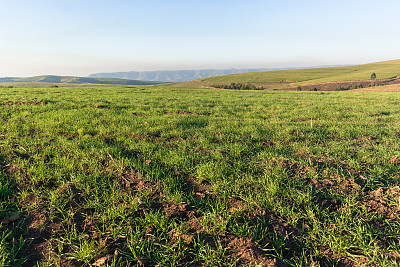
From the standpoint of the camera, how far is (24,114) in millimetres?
10992

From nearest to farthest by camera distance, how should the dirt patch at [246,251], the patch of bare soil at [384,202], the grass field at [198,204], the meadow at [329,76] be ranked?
1. the dirt patch at [246,251]
2. the grass field at [198,204]
3. the patch of bare soil at [384,202]
4. the meadow at [329,76]

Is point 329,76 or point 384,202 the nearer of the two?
point 384,202

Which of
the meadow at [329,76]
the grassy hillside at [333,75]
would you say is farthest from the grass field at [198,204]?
the grassy hillside at [333,75]

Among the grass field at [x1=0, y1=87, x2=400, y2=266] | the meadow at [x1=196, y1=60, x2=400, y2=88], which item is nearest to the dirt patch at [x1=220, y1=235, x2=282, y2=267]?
the grass field at [x1=0, y1=87, x2=400, y2=266]

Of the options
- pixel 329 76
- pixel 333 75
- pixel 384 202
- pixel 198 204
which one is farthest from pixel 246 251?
pixel 333 75

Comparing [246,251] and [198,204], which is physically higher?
[198,204]

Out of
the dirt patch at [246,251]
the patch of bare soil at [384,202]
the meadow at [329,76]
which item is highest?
the meadow at [329,76]

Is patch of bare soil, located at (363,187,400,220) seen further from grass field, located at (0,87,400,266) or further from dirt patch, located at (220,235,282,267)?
dirt patch, located at (220,235,282,267)

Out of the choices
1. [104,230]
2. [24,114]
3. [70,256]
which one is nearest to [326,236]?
[104,230]

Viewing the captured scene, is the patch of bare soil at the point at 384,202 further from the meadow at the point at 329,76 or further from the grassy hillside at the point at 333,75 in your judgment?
the grassy hillside at the point at 333,75

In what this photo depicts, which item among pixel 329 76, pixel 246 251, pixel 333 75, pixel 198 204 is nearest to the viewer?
pixel 246 251

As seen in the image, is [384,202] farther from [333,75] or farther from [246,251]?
[333,75]

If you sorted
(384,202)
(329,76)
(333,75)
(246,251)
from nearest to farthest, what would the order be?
(246,251), (384,202), (329,76), (333,75)

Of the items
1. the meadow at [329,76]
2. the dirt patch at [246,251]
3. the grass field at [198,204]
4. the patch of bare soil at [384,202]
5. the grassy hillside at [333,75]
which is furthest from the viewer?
the grassy hillside at [333,75]
